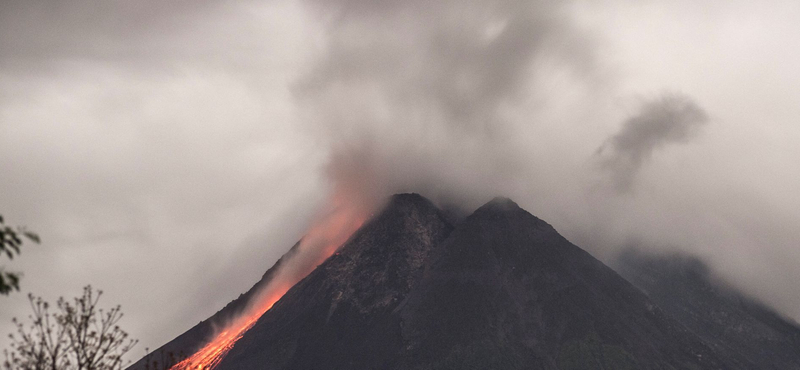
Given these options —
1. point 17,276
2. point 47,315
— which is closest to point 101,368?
point 47,315

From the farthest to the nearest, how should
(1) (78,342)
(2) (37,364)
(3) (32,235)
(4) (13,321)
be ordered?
(1) (78,342) → (2) (37,364) → (4) (13,321) → (3) (32,235)

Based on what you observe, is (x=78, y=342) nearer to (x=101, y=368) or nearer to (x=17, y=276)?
(x=101, y=368)

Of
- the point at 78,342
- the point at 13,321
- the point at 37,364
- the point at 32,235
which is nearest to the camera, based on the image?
the point at 32,235

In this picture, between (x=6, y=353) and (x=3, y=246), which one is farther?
(x=6, y=353)

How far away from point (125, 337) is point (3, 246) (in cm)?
1211

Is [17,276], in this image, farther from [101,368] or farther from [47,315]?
[101,368]

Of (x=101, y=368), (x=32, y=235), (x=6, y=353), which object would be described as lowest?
(x=101, y=368)

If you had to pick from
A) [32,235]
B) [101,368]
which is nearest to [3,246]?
[32,235]

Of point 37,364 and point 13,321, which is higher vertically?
point 13,321

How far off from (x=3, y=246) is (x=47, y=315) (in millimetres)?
10232

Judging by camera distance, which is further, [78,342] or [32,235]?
[78,342]

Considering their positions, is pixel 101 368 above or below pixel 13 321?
below

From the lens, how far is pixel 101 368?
30062mm

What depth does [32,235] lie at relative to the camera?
19500 mm
